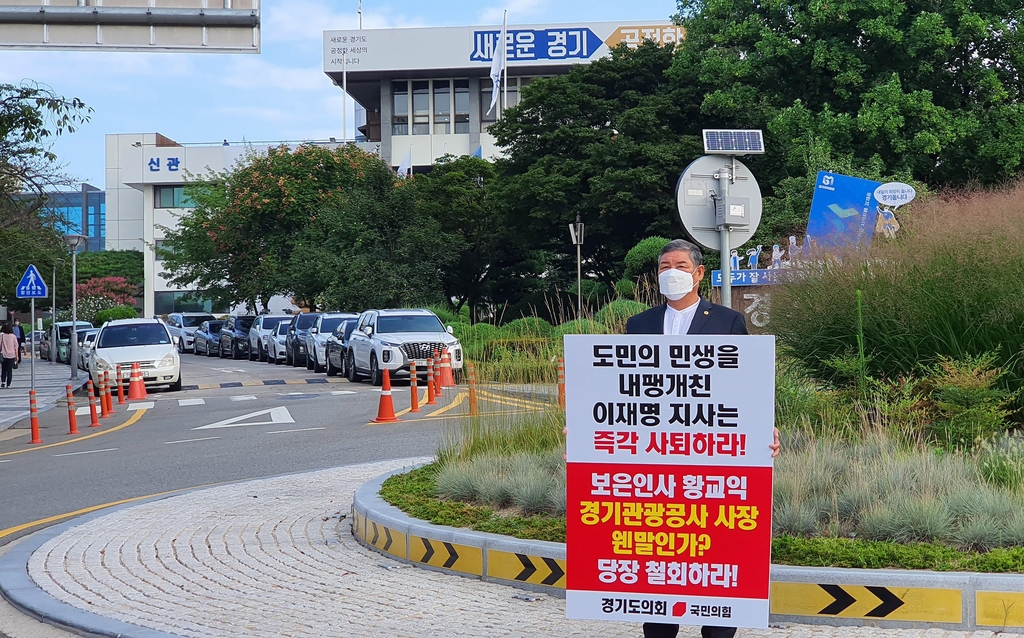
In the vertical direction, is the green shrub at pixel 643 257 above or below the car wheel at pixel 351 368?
above

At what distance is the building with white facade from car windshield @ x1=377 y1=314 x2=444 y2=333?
43216 mm

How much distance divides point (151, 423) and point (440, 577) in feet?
45.5

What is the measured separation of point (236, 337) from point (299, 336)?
40.5 feet

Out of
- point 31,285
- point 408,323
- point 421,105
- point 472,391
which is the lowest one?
point 472,391

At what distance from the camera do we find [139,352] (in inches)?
1045

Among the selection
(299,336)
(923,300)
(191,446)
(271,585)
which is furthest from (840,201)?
(299,336)

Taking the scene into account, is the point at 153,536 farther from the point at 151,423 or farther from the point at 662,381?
the point at 151,423

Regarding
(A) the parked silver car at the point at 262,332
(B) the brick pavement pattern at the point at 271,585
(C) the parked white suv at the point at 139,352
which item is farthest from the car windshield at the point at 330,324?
(B) the brick pavement pattern at the point at 271,585

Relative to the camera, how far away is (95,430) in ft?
63.0

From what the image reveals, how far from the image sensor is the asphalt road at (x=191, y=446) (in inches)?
480

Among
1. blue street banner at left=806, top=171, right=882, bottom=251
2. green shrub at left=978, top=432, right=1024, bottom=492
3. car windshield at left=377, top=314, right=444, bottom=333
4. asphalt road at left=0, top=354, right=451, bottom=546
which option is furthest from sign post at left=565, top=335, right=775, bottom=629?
car windshield at left=377, top=314, right=444, bottom=333

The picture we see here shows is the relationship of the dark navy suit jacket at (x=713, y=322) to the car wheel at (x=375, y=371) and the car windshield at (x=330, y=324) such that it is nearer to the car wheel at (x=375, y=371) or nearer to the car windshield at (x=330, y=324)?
the car wheel at (x=375, y=371)

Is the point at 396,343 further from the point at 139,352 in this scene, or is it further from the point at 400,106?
the point at 400,106

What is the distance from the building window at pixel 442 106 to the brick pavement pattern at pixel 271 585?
63.2 m
